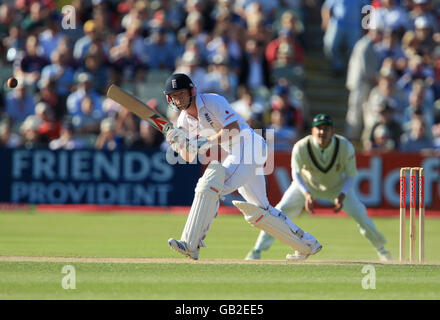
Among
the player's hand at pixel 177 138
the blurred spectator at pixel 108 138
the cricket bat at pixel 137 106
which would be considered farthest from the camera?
the blurred spectator at pixel 108 138

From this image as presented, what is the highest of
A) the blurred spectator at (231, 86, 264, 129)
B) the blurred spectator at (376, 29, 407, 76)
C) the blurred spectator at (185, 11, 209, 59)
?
the blurred spectator at (185, 11, 209, 59)

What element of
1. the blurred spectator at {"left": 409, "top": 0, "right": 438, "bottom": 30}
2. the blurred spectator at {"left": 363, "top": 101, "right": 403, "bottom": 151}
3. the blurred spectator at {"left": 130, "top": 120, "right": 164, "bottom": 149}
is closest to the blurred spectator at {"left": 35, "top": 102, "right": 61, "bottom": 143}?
the blurred spectator at {"left": 130, "top": 120, "right": 164, "bottom": 149}

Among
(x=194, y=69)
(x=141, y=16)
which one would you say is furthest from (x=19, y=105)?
(x=194, y=69)

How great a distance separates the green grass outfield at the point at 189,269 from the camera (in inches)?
282

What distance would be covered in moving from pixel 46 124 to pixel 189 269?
9.56 metres

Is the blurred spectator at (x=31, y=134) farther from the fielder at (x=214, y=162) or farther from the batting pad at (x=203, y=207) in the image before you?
the batting pad at (x=203, y=207)

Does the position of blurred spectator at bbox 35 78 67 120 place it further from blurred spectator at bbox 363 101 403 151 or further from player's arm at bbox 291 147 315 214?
player's arm at bbox 291 147 315 214

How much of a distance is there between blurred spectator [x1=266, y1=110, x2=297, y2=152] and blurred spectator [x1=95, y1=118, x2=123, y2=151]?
109 inches

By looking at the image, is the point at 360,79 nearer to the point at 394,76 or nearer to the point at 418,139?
the point at 394,76

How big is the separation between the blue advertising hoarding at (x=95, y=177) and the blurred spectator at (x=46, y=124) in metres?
0.47

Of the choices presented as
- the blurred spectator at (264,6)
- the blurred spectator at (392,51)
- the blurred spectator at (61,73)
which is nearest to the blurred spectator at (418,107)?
the blurred spectator at (392,51)

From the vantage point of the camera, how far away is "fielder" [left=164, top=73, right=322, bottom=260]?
8.45 metres

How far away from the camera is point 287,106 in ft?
55.2
